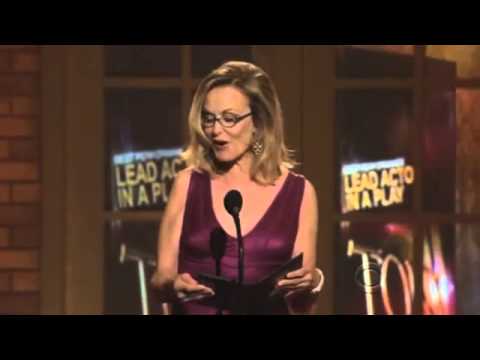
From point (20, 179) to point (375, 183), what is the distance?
1.45m

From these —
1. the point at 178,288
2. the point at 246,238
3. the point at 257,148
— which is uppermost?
the point at 257,148

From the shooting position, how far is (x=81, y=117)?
5988 millimetres

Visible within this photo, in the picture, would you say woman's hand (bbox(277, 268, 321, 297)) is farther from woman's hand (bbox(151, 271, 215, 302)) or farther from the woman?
woman's hand (bbox(151, 271, 215, 302))

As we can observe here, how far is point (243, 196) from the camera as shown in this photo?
235 inches

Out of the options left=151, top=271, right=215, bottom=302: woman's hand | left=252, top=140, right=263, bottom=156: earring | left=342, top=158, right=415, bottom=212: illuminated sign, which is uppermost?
left=252, top=140, right=263, bottom=156: earring

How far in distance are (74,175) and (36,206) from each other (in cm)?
20

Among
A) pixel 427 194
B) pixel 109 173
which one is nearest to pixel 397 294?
pixel 427 194

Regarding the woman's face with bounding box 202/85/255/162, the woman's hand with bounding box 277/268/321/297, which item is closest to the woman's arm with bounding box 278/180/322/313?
the woman's hand with bounding box 277/268/321/297

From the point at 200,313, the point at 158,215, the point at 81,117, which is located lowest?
the point at 200,313

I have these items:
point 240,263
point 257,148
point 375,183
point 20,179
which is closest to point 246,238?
point 240,263

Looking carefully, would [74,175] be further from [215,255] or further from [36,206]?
[215,255]

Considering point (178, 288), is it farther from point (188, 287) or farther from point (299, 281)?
point (299, 281)

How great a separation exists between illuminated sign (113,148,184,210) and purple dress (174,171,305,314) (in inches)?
4.0

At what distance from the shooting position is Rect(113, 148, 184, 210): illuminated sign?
598 centimetres
